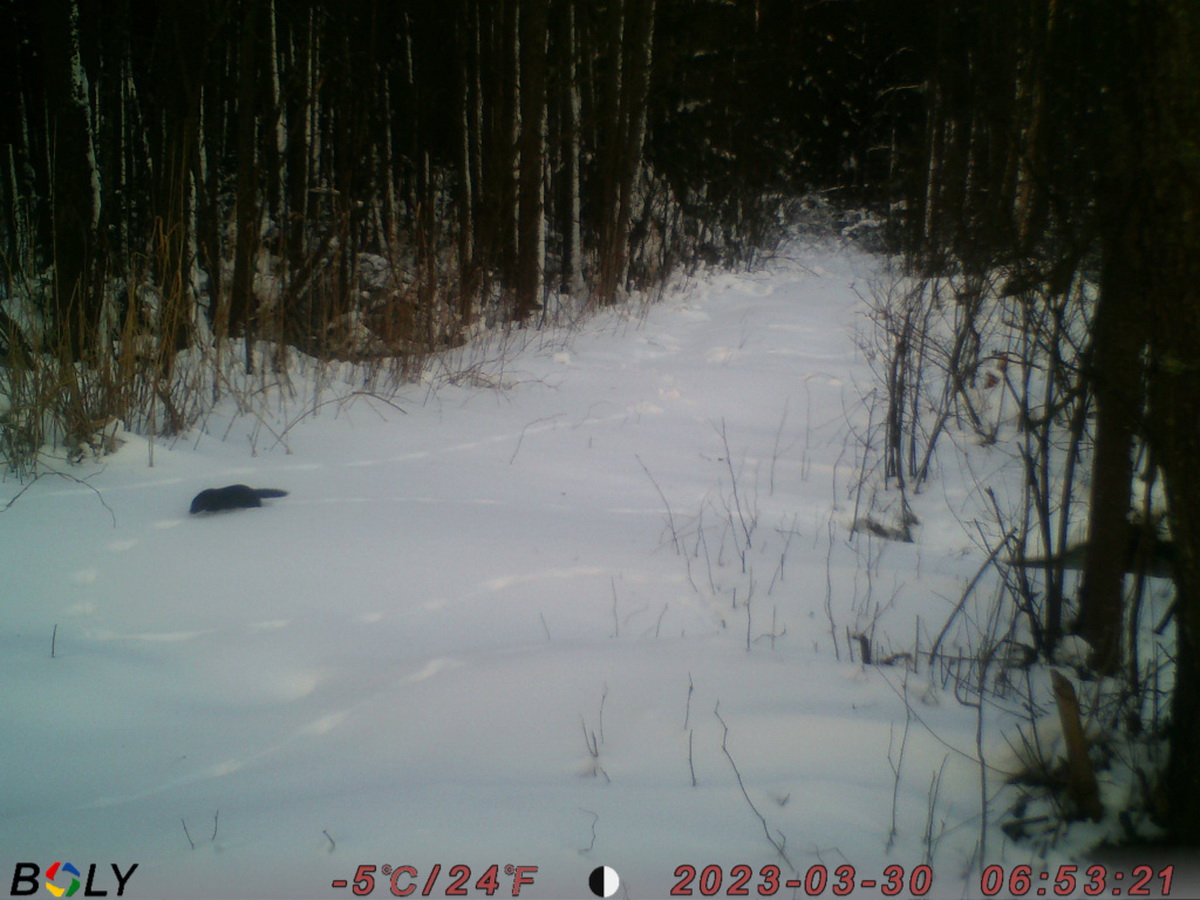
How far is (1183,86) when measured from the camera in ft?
A: 3.76

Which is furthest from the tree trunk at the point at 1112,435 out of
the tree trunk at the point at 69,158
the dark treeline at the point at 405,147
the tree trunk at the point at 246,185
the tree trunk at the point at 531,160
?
the tree trunk at the point at 531,160

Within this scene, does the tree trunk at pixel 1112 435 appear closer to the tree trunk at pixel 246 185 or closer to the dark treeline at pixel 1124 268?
the dark treeline at pixel 1124 268

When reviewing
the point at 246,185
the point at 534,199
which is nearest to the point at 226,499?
the point at 246,185

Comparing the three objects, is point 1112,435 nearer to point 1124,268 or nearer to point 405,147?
point 1124,268

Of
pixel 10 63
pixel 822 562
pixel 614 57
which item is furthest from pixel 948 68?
pixel 10 63

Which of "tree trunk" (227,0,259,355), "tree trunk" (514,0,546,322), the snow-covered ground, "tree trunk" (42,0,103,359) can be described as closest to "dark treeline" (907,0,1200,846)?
the snow-covered ground

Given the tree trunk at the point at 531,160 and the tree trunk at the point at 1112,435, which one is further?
the tree trunk at the point at 531,160

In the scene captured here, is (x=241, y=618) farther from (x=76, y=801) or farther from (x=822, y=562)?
(x=822, y=562)

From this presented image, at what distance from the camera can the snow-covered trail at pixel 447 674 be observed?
138 centimetres

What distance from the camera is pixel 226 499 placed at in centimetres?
270

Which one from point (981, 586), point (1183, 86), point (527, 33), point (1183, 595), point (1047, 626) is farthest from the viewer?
point (527, 33)

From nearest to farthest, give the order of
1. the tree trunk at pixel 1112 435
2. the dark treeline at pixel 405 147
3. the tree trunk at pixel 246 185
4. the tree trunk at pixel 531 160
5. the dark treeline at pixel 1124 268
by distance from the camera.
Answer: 1. the dark treeline at pixel 1124 268
2. the tree trunk at pixel 1112 435
3. the dark treeline at pixel 405 147
4. the tree trunk at pixel 246 185
5. the tree trunk at pixel 531 160

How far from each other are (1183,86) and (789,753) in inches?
52.1

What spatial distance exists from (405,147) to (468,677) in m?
11.8
